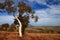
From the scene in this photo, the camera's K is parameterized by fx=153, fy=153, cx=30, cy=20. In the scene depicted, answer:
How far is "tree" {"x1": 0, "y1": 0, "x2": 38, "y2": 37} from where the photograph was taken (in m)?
3.05

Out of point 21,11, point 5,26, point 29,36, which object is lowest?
point 29,36

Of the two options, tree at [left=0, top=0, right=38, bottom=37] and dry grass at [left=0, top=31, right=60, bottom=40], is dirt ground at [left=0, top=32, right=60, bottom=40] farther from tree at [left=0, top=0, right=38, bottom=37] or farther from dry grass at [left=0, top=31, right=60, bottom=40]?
tree at [left=0, top=0, right=38, bottom=37]

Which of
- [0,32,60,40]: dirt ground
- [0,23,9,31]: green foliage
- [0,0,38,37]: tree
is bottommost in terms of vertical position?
[0,32,60,40]: dirt ground

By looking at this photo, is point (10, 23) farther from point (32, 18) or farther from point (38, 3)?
point (38, 3)

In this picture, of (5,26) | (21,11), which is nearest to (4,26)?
(5,26)

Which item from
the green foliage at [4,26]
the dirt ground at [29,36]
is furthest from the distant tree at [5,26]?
the dirt ground at [29,36]

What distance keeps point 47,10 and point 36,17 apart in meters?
0.26

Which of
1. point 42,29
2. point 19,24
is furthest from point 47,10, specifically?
point 19,24

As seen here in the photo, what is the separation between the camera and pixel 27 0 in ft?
10.2

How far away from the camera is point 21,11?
3074mm

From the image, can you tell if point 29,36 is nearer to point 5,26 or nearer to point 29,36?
point 29,36

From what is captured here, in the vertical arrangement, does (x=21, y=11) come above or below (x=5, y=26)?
above

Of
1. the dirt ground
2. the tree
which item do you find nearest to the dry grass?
the dirt ground

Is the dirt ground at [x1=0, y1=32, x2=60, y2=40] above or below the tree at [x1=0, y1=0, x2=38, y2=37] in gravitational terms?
below
